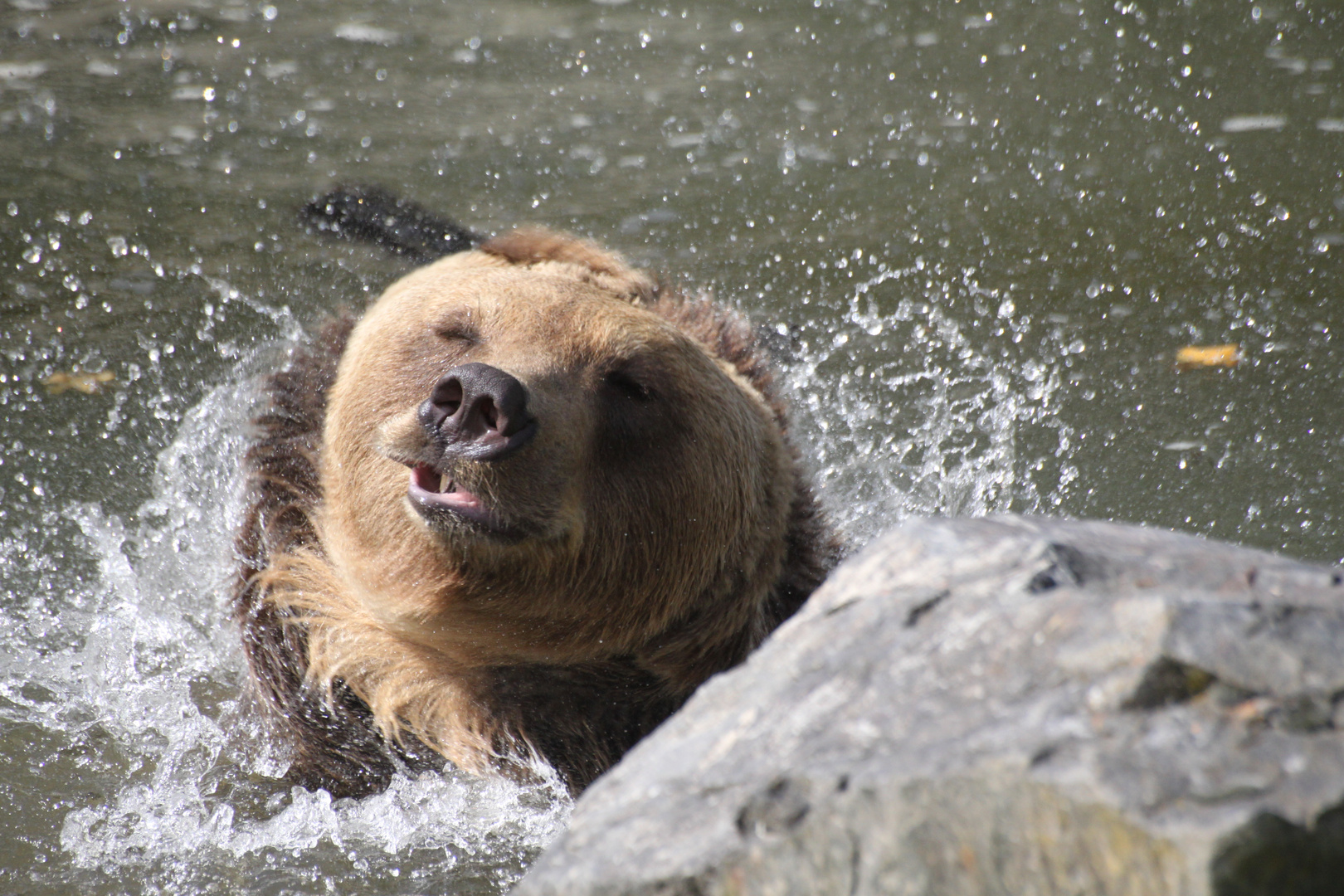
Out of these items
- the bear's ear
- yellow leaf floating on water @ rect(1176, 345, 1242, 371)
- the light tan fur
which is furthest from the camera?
yellow leaf floating on water @ rect(1176, 345, 1242, 371)

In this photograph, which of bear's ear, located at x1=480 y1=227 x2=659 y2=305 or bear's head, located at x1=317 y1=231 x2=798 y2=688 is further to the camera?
bear's ear, located at x1=480 y1=227 x2=659 y2=305

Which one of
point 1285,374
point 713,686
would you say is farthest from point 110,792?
point 1285,374

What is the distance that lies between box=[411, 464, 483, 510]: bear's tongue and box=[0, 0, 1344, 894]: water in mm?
1112

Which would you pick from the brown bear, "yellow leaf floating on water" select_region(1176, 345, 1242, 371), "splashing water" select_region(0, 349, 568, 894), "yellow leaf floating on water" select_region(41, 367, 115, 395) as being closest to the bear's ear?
the brown bear

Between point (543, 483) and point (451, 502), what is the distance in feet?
0.67

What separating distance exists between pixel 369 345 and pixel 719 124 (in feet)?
17.5

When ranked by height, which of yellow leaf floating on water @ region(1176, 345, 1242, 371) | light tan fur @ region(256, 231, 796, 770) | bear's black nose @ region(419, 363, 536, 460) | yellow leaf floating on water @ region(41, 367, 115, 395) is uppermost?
bear's black nose @ region(419, 363, 536, 460)

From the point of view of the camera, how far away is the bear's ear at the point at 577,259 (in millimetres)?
3695

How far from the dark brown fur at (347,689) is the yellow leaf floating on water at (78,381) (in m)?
1.89

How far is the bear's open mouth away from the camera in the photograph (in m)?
2.73

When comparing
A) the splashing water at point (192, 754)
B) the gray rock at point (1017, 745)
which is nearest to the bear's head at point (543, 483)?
the splashing water at point (192, 754)

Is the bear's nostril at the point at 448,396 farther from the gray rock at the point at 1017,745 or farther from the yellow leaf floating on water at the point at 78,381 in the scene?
the yellow leaf floating on water at the point at 78,381

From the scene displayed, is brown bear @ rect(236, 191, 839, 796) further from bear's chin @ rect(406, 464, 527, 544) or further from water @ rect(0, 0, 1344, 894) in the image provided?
water @ rect(0, 0, 1344, 894)

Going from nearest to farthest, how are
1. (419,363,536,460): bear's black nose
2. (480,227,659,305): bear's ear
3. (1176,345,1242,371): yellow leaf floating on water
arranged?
(419,363,536,460): bear's black nose
(480,227,659,305): bear's ear
(1176,345,1242,371): yellow leaf floating on water
